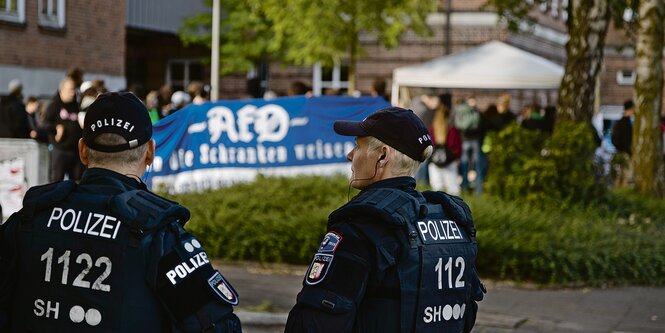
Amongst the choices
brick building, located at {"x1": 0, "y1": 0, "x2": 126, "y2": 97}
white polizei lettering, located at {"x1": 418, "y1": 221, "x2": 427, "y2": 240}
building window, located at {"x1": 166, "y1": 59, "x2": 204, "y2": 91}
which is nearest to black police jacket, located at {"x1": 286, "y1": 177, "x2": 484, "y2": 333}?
white polizei lettering, located at {"x1": 418, "y1": 221, "x2": 427, "y2": 240}

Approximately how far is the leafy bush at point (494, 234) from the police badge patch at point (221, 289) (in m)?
8.28

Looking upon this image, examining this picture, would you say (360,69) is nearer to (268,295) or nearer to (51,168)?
(51,168)

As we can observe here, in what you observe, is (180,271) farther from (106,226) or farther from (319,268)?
(319,268)

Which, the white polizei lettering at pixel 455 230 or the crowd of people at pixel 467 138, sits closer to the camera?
the white polizei lettering at pixel 455 230

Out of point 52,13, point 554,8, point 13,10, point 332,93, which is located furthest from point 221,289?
point 554,8

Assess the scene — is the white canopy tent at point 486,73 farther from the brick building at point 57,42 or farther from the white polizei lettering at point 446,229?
the white polizei lettering at point 446,229

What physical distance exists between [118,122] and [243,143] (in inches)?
478

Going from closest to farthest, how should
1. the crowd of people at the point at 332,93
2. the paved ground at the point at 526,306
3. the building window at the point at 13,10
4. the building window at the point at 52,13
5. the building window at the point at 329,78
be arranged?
1. the paved ground at the point at 526,306
2. the crowd of people at the point at 332,93
3. the building window at the point at 13,10
4. the building window at the point at 52,13
5. the building window at the point at 329,78

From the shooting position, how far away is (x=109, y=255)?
3.61 metres

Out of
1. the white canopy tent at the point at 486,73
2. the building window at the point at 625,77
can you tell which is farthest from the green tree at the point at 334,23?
the building window at the point at 625,77

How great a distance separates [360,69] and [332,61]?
6652 mm

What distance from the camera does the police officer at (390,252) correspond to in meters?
3.70

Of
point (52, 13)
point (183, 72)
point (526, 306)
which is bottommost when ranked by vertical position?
point (526, 306)

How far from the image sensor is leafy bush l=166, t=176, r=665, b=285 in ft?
38.9
